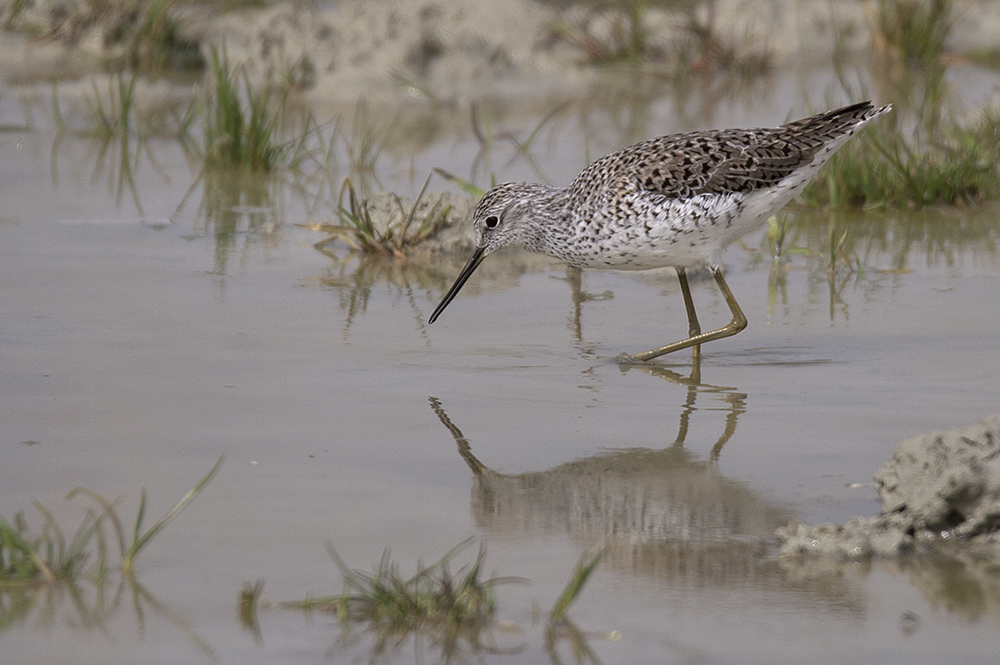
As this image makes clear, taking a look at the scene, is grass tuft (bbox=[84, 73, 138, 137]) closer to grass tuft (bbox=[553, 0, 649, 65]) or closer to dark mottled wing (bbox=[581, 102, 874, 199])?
grass tuft (bbox=[553, 0, 649, 65])

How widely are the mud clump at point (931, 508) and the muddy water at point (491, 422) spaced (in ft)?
0.32

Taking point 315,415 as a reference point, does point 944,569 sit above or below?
below

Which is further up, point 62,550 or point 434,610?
point 62,550

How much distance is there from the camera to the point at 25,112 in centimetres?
1166

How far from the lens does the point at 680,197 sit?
6.14 m

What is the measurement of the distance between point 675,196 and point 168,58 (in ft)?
30.5

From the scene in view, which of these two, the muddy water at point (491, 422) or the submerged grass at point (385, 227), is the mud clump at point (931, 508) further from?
the submerged grass at point (385, 227)

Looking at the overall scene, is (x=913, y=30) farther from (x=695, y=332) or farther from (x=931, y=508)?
(x=931, y=508)

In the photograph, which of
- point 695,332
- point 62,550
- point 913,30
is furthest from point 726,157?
point 913,30

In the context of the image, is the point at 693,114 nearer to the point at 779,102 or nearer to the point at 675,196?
the point at 779,102

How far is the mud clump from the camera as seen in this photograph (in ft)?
12.9

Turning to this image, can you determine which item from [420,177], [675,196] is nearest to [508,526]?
[675,196]

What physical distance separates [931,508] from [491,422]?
177 centimetres

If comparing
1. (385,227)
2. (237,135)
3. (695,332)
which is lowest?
(695,332)
